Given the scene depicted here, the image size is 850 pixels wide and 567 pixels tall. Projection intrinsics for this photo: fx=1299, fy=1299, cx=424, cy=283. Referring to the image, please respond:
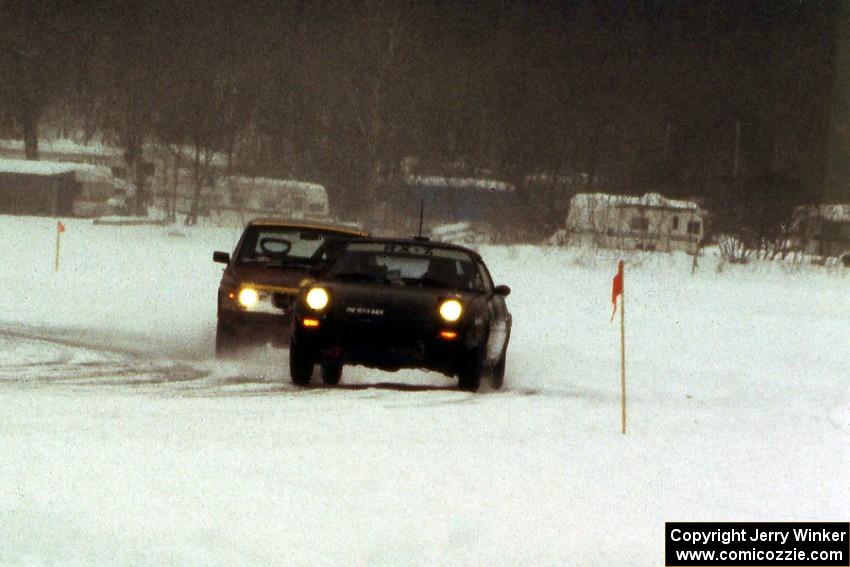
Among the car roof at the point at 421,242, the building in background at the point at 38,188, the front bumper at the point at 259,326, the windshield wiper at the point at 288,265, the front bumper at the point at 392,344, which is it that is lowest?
the building in background at the point at 38,188

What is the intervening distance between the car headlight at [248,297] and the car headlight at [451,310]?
3186mm

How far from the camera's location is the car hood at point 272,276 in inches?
550

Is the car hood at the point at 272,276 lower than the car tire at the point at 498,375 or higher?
higher

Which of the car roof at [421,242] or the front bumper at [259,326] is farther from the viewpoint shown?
the front bumper at [259,326]

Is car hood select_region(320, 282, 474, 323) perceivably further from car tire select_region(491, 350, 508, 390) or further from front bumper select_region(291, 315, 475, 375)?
car tire select_region(491, 350, 508, 390)

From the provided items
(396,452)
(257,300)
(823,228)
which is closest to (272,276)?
(257,300)

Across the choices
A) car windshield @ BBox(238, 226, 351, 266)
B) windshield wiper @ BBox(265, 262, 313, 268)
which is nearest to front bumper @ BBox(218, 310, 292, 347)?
windshield wiper @ BBox(265, 262, 313, 268)

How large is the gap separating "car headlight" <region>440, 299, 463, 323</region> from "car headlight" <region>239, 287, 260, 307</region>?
10.5 feet

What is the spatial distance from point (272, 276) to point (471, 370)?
334 centimetres

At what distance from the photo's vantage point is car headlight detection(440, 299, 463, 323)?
11414 mm

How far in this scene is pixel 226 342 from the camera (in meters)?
14.2

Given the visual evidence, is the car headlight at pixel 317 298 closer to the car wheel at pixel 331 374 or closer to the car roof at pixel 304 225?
the car wheel at pixel 331 374

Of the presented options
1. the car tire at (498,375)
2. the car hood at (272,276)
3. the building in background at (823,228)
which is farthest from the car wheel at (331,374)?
the building in background at (823,228)

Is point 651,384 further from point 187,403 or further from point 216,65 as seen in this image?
point 216,65
